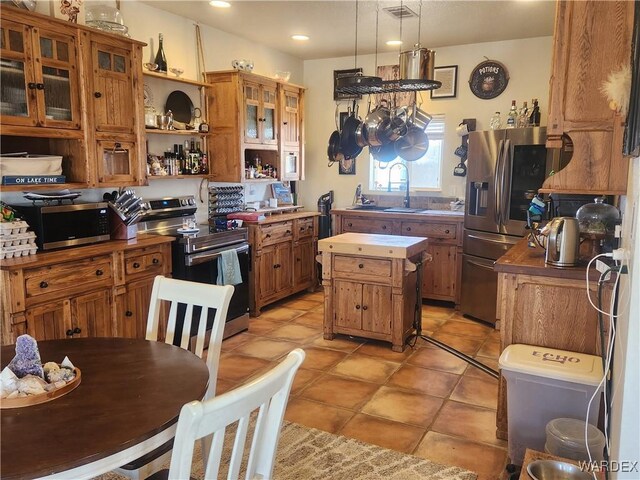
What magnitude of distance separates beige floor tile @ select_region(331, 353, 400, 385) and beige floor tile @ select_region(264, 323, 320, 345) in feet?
1.79

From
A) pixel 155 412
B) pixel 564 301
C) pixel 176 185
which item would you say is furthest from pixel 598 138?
pixel 176 185

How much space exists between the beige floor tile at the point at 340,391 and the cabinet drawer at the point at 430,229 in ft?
7.27

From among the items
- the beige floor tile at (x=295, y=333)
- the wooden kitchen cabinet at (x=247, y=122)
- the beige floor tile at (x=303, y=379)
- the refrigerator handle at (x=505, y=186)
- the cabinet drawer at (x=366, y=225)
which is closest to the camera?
the beige floor tile at (x=303, y=379)

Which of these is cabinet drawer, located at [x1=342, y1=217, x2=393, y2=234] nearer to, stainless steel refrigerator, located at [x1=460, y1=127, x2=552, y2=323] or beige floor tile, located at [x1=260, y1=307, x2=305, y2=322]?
stainless steel refrigerator, located at [x1=460, y1=127, x2=552, y2=323]

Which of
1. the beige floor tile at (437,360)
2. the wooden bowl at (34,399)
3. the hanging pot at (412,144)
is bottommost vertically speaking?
the beige floor tile at (437,360)

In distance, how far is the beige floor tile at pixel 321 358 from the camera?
145 inches

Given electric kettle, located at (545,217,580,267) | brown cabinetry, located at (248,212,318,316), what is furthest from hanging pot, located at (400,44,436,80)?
brown cabinetry, located at (248,212,318,316)

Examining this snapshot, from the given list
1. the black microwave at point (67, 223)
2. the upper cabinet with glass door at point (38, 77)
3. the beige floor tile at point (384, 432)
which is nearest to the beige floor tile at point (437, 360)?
the beige floor tile at point (384, 432)

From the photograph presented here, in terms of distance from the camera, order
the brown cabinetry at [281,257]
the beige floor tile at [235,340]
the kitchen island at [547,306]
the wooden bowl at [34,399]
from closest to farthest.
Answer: the wooden bowl at [34,399]
the kitchen island at [547,306]
the beige floor tile at [235,340]
the brown cabinetry at [281,257]

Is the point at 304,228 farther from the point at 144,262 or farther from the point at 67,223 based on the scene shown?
the point at 67,223

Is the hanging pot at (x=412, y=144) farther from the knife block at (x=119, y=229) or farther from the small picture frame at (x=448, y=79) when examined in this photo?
the knife block at (x=119, y=229)

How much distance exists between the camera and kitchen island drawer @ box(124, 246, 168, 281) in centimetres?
342

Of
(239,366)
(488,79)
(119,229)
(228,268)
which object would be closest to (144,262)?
(119,229)

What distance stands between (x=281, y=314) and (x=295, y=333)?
592 millimetres
